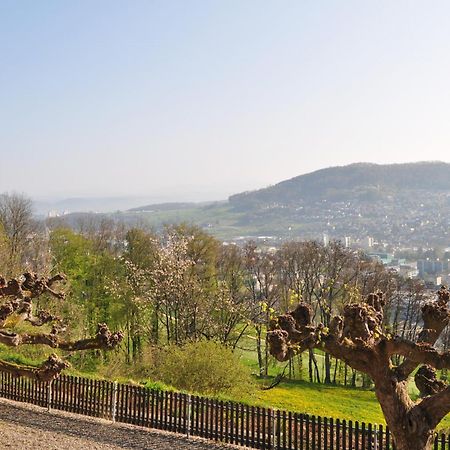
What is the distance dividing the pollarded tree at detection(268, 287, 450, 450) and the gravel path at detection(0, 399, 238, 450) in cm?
806

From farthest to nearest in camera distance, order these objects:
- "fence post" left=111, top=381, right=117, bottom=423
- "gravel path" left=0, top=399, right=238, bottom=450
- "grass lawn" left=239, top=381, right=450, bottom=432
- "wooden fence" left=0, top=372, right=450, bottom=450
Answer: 1. "grass lawn" left=239, top=381, right=450, bottom=432
2. "fence post" left=111, top=381, right=117, bottom=423
3. "gravel path" left=0, top=399, right=238, bottom=450
4. "wooden fence" left=0, top=372, right=450, bottom=450

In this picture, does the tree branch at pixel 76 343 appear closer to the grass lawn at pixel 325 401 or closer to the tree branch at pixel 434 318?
the tree branch at pixel 434 318

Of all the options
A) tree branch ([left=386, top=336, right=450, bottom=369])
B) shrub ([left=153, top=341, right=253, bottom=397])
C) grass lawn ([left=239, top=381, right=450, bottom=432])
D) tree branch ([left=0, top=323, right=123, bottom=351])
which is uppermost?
tree branch ([left=386, top=336, right=450, bottom=369])

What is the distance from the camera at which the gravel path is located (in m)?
16.2

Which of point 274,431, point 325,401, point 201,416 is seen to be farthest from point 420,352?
point 325,401

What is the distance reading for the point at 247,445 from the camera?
657 inches

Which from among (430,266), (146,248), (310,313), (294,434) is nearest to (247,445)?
(294,434)

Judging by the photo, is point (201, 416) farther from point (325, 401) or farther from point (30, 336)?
point (325, 401)

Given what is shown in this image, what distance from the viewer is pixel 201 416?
1739cm

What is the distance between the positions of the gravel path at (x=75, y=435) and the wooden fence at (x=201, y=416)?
399mm

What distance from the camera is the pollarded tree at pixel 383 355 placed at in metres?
9.89

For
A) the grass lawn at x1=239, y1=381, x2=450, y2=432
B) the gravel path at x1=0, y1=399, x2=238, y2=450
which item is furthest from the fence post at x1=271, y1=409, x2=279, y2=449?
the grass lawn at x1=239, y1=381, x2=450, y2=432

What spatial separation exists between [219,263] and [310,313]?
3380cm

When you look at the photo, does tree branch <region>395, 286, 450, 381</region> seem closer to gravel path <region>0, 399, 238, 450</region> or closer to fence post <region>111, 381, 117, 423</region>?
gravel path <region>0, 399, 238, 450</region>
